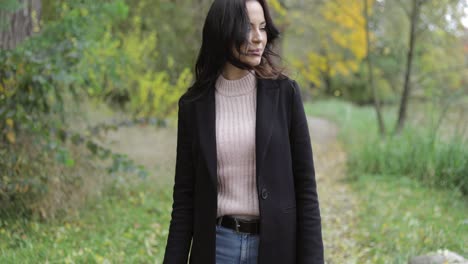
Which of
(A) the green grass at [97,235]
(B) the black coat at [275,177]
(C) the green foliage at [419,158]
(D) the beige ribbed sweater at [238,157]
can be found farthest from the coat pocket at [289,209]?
(C) the green foliage at [419,158]

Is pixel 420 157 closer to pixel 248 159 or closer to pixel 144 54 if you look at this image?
pixel 144 54

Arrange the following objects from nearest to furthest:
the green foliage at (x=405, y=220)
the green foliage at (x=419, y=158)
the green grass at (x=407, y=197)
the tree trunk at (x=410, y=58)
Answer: the green foliage at (x=405, y=220) < the green grass at (x=407, y=197) < the green foliage at (x=419, y=158) < the tree trunk at (x=410, y=58)

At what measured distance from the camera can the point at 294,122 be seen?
1.94m

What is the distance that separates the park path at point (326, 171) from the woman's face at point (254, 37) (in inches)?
111

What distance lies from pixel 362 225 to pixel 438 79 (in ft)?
19.4

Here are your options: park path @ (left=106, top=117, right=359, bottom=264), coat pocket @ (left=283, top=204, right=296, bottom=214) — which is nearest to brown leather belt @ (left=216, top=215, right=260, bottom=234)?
coat pocket @ (left=283, top=204, right=296, bottom=214)

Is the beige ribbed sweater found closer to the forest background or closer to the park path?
the forest background

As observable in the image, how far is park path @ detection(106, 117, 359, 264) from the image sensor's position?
490 cm

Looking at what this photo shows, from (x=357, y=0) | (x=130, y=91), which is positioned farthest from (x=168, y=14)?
(x=357, y=0)

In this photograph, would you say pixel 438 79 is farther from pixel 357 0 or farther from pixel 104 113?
pixel 104 113

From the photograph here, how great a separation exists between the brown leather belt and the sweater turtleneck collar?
0.51m

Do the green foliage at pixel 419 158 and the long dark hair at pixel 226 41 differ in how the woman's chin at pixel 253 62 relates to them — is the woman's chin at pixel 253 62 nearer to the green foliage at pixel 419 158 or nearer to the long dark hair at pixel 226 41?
the long dark hair at pixel 226 41

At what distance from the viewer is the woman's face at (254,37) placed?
1.96 m

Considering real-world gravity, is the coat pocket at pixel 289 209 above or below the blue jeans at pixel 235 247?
above
